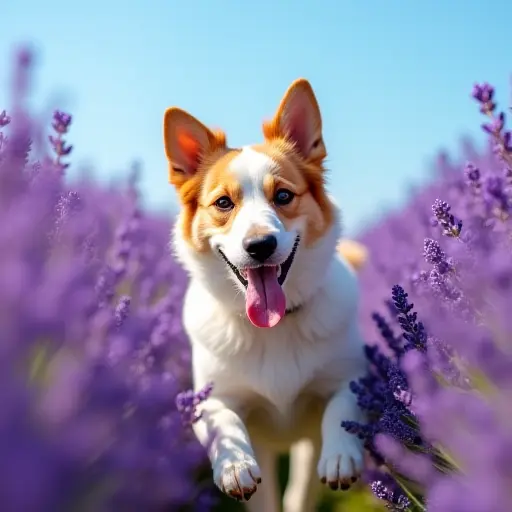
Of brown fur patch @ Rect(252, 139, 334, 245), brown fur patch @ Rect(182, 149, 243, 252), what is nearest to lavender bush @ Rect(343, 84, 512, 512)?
brown fur patch @ Rect(252, 139, 334, 245)

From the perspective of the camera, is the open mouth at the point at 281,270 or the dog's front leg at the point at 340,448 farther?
the open mouth at the point at 281,270

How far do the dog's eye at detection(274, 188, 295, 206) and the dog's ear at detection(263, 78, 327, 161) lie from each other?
0.29 meters

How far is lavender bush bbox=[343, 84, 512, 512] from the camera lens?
83 cm

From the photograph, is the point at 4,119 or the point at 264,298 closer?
the point at 4,119

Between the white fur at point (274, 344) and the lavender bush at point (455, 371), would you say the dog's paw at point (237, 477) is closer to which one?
the white fur at point (274, 344)

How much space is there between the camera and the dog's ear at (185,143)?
8.82ft

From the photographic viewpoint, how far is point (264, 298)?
2352 mm

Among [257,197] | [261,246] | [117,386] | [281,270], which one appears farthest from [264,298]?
[117,386]

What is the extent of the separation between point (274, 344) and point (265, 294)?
0.70 feet

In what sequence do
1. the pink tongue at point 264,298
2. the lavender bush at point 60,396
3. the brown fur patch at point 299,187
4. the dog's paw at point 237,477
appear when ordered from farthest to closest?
1. the brown fur patch at point 299,187
2. the pink tongue at point 264,298
3. the dog's paw at point 237,477
4. the lavender bush at point 60,396

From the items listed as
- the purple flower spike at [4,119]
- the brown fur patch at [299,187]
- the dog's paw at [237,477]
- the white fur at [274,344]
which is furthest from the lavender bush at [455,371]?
the purple flower spike at [4,119]

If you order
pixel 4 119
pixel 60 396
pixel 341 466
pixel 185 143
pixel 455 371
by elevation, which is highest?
pixel 4 119

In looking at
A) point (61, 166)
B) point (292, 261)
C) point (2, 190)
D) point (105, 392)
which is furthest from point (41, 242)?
point (292, 261)

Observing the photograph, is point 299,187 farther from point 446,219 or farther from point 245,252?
point 446,219
